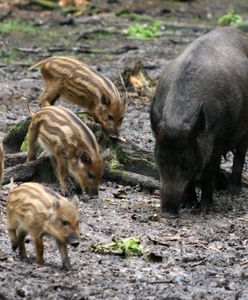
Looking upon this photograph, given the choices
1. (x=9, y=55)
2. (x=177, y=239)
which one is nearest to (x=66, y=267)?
(x=177, y=239)

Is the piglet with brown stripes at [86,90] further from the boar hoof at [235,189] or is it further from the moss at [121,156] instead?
the boar hoof at [235,189]

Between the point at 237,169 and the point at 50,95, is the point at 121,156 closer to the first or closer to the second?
the point at 237,169

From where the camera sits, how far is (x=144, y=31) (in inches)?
698

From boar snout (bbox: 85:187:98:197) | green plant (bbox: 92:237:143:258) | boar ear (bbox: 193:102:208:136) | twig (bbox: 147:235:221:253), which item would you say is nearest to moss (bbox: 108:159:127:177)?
boar snout (bbox: 85:187:98:197)

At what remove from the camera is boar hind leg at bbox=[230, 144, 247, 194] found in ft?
30.9

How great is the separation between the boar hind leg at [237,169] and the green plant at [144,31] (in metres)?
8.33

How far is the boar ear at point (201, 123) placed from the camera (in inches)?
323

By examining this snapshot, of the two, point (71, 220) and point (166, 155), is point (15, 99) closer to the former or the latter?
point (166, 155)

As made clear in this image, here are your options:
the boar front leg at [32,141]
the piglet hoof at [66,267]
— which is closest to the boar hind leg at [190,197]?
the boar front leg at [32,141]

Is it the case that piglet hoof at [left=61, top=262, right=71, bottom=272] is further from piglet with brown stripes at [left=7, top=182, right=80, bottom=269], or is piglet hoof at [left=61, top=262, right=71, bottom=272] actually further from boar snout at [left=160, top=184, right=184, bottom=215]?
boar snout at [left=160, top=184, right=184, bottom=215]

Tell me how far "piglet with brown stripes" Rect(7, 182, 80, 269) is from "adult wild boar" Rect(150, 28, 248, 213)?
6.11 ft

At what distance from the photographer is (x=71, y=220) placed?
20.8 feet

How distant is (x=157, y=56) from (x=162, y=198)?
8.10m

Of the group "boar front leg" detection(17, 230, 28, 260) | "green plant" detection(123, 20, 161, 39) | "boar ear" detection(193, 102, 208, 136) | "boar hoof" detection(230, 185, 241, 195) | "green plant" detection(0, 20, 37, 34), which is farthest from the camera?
"green plant" detection(123, 20, 161, 39)
